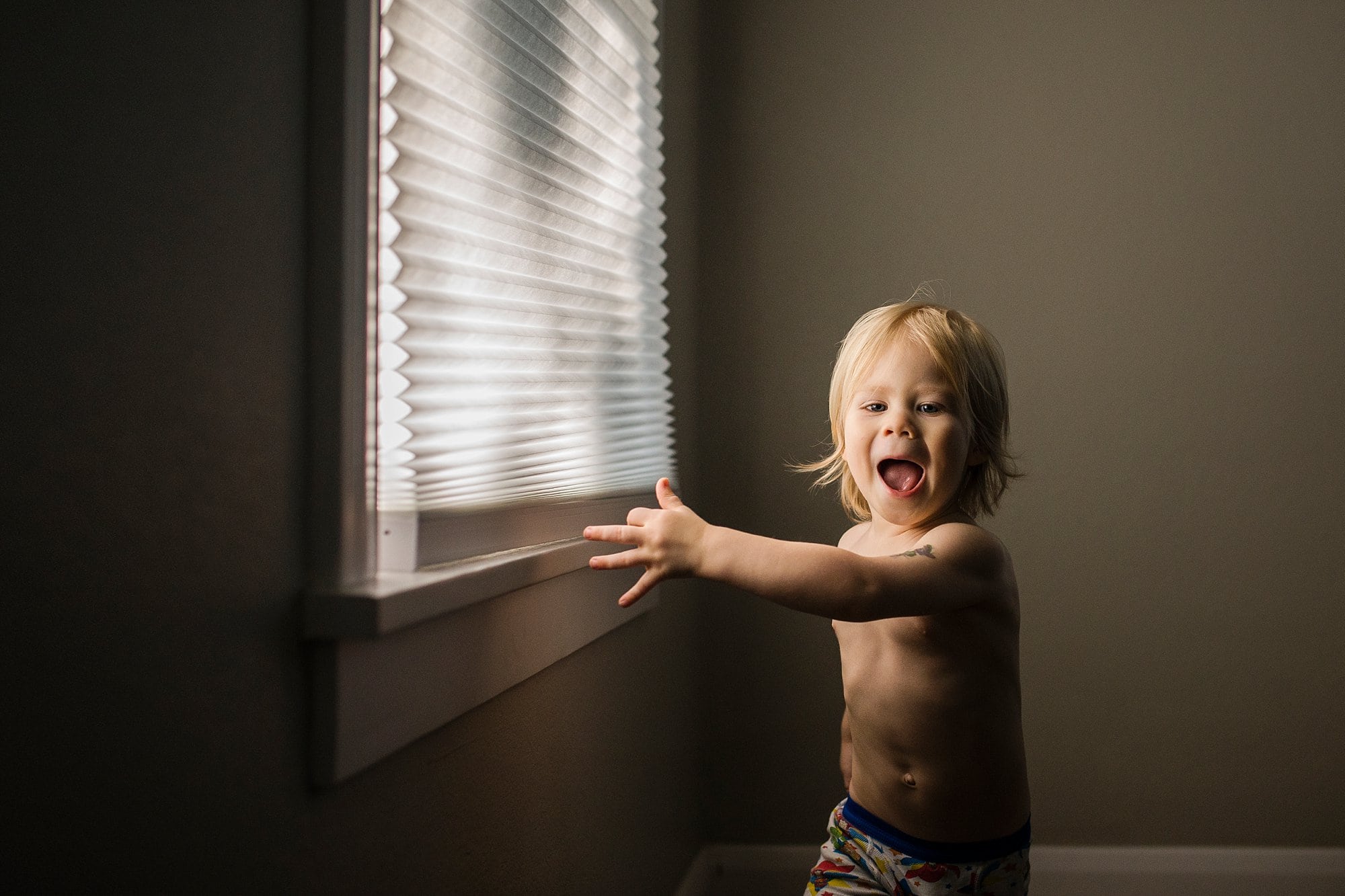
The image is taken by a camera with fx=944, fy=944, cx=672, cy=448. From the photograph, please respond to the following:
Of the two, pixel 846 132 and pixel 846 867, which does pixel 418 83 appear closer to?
pixel 846 867

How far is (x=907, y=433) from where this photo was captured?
118 cm

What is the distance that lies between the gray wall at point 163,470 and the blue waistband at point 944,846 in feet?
2.22

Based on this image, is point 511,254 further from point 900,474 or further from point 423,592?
point 900,474

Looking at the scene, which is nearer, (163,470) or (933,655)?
(163,470)

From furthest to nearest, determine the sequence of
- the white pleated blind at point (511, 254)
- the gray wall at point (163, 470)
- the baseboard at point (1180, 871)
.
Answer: the baseboard at point (1180, 871) < the white pleated blind at point (511, 254) < the gray wall at point (163, 470)

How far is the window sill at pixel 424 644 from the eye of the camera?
0.67 meters

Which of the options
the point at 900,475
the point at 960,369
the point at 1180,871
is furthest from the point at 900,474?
the point at 1180,871

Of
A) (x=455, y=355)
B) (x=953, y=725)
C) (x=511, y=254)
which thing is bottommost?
(x=953, y=725)

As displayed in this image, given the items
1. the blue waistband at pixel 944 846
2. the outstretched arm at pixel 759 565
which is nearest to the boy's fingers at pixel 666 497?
the outstretched arm at pixel 759 565

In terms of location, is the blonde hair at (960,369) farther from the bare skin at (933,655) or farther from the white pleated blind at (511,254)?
the white pleated blind at (511,254)

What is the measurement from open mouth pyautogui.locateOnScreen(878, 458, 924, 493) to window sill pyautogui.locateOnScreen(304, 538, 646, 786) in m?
0.40

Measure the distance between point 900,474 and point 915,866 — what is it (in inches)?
19.7

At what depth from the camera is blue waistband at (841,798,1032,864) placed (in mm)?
1203

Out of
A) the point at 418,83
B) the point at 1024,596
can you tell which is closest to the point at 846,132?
the point at 1024,596
